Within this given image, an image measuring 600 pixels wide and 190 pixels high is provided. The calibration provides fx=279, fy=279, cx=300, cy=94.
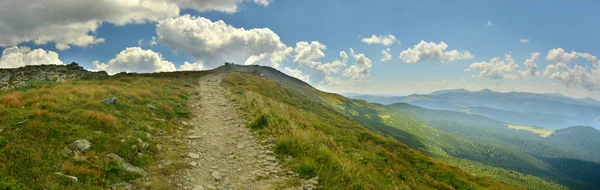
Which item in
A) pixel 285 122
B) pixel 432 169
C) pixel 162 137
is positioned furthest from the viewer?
pixel 432 169

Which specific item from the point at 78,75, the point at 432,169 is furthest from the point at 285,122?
the point at 78,75

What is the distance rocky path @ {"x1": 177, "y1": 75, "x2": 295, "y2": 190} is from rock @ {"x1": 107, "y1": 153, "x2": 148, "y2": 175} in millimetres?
1187

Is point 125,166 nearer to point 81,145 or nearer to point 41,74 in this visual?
point 81,145

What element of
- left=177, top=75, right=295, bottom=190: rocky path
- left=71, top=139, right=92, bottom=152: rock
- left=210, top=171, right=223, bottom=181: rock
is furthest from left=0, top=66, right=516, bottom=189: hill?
left=210, top=171, right=223, bottom=181: rock

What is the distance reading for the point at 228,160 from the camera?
11.2 meters

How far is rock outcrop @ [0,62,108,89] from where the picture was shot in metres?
38.2

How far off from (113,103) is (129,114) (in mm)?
Result: 2846

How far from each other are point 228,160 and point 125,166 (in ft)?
11.6

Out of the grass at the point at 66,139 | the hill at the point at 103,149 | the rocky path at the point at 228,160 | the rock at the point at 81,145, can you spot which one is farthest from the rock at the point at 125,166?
the rocky path at the point at 228,160

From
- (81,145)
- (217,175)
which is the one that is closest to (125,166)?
(81,145)

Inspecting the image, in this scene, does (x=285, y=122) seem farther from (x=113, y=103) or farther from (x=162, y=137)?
(x=113, y=103)

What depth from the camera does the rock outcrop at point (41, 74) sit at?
125ft

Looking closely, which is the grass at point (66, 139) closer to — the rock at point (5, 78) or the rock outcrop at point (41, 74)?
the rock outcrop at point (41, 74)

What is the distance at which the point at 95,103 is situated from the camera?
629 inches
